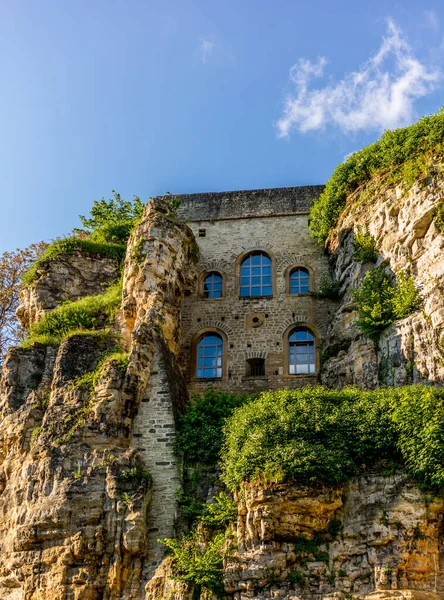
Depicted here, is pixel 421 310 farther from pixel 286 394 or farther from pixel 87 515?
pixel 87 515

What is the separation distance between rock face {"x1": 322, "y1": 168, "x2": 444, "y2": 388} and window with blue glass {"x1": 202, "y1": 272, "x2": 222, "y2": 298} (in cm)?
350

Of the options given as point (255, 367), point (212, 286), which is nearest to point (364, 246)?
point (255, 367)

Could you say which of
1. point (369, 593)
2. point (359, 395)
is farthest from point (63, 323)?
point (369, 593)

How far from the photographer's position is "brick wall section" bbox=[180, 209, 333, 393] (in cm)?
2123

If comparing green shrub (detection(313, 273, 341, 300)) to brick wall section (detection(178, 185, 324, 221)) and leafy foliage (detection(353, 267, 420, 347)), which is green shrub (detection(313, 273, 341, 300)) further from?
brick wall section (detection(178, 185, 324, 221))

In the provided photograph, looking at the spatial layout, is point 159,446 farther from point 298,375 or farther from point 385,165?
point 385,165

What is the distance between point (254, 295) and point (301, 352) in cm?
225

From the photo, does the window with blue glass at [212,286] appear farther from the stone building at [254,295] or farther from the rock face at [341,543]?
the rock face at [341,543]

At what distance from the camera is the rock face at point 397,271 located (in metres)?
17.2

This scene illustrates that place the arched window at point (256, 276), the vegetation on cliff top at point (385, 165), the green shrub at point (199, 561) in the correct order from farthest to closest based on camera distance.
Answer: the arched window at point (256, 276) < the vegetation on cliff top at point (385, 165) < the green shrub at point (199, 561)

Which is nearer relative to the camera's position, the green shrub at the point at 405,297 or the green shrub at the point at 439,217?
the green shrub at the point at 405,297

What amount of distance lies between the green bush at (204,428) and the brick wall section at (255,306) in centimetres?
274

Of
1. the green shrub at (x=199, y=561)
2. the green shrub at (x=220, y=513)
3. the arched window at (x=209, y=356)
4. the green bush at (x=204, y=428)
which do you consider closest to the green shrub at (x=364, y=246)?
the arched window at (x=209, y=356)

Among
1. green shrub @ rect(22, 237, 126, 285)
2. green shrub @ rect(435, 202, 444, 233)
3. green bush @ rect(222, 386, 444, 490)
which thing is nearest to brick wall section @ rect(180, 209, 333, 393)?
green shrub @ rect(22, 237, 126, 285)
